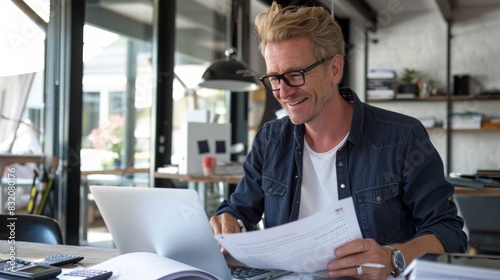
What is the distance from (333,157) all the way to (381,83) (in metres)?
5.51

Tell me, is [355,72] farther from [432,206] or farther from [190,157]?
[432,206]

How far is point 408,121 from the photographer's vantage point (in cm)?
154

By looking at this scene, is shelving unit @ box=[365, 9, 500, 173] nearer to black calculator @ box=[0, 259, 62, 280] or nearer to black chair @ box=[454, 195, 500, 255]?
black chair @ box=[454, 195, 500, 255]

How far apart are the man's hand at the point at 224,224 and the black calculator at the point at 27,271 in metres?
0.45

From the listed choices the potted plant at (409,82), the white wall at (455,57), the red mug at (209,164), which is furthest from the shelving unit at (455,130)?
the red mug at (209,164)

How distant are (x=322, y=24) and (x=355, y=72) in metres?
5.94

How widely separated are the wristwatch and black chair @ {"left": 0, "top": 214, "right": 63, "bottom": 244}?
37.5 inches

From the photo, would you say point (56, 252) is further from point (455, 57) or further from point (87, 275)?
point (455, 57)

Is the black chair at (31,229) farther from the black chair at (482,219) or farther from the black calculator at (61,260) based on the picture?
the black chair at (482,219)

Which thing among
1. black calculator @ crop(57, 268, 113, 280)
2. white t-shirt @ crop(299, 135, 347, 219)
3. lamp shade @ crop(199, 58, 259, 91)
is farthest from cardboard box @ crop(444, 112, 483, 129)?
black calculator @ crop(57, 268, 113, 280)

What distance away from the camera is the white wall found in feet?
21.8

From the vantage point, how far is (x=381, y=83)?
686cm

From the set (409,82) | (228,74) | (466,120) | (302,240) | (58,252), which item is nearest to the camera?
(302,240)

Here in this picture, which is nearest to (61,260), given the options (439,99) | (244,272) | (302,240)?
(244,272)
